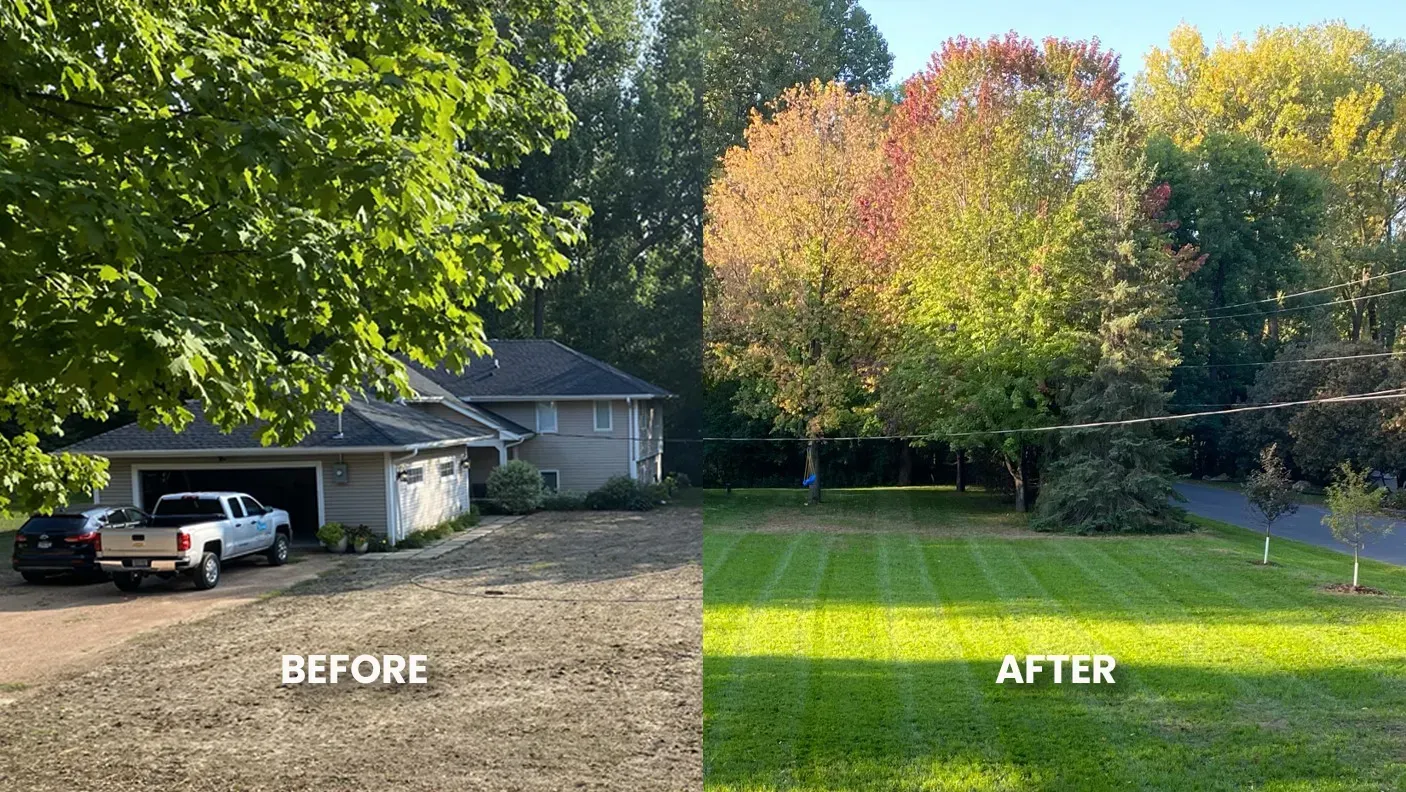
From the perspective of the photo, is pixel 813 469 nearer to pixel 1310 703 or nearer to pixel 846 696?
pixel 846 696

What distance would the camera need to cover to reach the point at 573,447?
76.2ft

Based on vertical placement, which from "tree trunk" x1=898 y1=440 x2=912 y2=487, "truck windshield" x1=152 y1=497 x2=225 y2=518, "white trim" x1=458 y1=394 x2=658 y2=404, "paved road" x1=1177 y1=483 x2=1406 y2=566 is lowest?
"paved road" x1=1177 y1=483 x2=1406 y2=566

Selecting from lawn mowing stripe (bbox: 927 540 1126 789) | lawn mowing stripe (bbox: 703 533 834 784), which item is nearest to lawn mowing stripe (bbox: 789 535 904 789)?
lawn mowing stripe (bbox: 703 533 834 784)

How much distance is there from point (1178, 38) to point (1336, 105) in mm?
4084

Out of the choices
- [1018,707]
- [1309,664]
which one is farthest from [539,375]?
[1309,664]

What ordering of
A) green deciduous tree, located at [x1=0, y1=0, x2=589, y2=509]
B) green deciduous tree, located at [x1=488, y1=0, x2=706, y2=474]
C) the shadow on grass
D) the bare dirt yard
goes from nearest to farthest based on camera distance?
green deciduous tree, located at [x1=0, y1=0, x2=589, y2=509] < the shadow on grass < the bare dirt yard < green deciduous tree, located at [x1=488, y1=0, x2=706, y2=474]

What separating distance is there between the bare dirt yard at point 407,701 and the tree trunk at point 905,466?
15.7 ft

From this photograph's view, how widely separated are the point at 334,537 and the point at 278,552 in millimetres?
1422

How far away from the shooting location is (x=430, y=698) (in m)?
8.48

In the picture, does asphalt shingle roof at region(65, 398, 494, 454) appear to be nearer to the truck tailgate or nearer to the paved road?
the truck tailgate

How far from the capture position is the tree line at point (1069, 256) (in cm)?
1169

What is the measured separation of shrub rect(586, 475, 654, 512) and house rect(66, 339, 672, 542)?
0.34 metres

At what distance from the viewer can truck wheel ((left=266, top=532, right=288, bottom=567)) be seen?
17.7 m

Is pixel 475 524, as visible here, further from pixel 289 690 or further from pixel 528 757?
pixel 528 757
